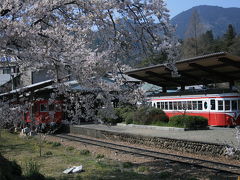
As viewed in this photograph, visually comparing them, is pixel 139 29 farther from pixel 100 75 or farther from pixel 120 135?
pixel 120 135

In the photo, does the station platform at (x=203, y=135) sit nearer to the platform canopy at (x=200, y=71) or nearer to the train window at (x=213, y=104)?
the train window at (x=213, y=104)

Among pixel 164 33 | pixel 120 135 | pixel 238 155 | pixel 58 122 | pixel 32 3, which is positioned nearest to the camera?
pixel 32 3

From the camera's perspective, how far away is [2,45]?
196 inches

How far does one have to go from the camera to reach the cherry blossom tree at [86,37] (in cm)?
521

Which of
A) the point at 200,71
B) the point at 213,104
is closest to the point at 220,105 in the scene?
the point at 213,104

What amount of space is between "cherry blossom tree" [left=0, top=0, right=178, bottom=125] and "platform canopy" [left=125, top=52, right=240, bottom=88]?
9311 millimetres

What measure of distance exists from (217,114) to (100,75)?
15.4m

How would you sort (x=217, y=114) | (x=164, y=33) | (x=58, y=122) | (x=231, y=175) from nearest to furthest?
(x=164, y=33) → (x=231, y=175) → (x=217, y=114) → (x=58, y=122)

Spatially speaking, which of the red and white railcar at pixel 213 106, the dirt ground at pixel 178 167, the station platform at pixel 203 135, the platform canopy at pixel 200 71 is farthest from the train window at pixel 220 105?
the dirt ground at pixel 178 167

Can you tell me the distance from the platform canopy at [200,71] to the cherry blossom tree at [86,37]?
30.5ft

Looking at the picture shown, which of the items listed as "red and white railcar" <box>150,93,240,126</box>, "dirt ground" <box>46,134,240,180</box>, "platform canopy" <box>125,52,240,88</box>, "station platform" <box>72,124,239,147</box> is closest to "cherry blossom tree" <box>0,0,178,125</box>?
"dirt ground" <box>46,134,240,180</box>

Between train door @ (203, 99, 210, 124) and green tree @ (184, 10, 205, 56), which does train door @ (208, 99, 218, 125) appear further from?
green tree @ (184, 10, 205, 56)

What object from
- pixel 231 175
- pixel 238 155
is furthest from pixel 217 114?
pixel 231 175

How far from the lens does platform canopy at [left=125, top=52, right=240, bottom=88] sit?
740 inches
